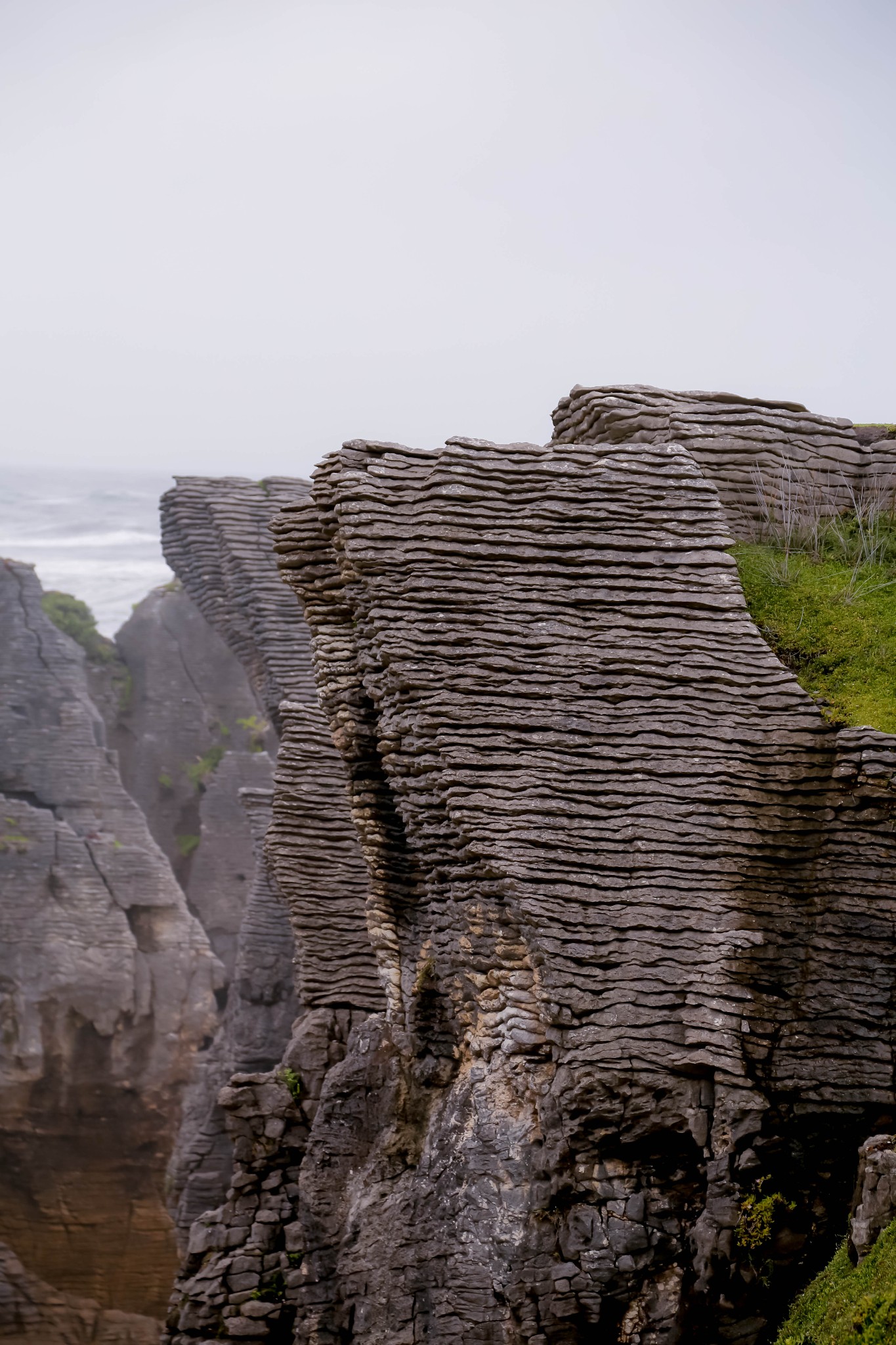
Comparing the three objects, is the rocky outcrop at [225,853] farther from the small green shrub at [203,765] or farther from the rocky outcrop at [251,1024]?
the rocky outcrop at [251,1024]

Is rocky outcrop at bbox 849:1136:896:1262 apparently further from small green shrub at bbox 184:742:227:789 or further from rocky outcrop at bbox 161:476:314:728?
small green shrub at bbox 184:742:227:789

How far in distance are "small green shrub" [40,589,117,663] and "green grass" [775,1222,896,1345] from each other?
2119 cm

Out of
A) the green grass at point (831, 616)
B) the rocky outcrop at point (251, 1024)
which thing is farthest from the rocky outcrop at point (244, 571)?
the green grass at point (831, 616)

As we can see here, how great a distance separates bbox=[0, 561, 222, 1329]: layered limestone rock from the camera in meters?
22.1

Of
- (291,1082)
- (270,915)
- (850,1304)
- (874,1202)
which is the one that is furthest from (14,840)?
(850,1304)

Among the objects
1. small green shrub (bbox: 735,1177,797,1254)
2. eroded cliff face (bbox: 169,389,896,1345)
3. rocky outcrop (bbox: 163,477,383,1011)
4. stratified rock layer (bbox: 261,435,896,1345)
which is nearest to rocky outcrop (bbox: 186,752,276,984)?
rocky outcrop (bbox: 163,477,383,1011)

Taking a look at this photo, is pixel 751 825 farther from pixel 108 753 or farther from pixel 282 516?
pixel 108 753

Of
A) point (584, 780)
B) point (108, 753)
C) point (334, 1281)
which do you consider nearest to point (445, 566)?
point (584, 780)

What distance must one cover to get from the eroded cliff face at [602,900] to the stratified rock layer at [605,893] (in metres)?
0.02

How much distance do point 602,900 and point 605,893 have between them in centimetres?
6

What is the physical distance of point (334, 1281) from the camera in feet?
36.7

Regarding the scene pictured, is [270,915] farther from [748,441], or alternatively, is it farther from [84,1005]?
[748,441]

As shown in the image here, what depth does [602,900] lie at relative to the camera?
8914 mm

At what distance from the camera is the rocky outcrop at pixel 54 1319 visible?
20953 millimetres
